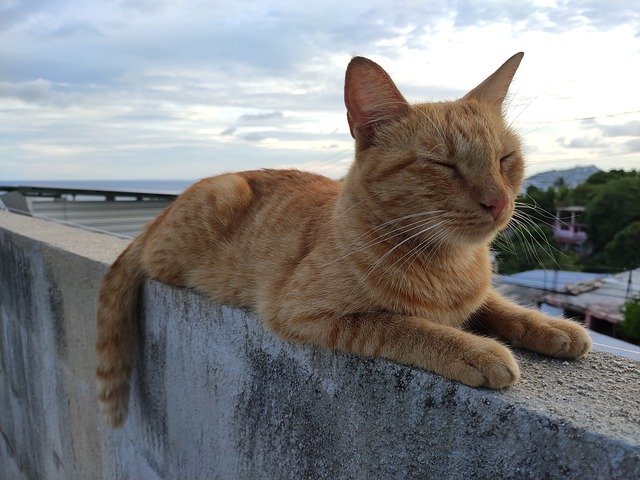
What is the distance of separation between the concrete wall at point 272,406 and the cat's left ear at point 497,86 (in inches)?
33.4

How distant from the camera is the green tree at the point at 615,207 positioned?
15.1 feet

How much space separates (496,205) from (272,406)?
2.93ft

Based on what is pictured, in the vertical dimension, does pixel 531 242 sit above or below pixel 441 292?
above

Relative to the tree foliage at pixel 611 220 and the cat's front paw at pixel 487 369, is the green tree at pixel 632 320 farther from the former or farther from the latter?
the cat's front paw at pixel 487 369

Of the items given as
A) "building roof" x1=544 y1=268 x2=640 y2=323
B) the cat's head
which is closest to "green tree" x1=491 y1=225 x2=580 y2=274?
the cat's head

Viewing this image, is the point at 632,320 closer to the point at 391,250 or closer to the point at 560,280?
the point at 560,280

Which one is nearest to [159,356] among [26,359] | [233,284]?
[233,284]

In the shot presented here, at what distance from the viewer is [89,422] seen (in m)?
2.93

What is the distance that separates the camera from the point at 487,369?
3.91 ft

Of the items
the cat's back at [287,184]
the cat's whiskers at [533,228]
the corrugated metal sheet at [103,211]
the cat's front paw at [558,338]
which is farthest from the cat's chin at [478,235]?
the corrugated metal sheet at [103,211]

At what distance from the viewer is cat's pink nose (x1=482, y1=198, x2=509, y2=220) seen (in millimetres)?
1419

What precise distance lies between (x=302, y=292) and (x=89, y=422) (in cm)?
187

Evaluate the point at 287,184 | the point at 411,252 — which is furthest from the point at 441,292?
the point at 287,184

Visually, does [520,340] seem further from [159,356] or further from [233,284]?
[159,356]
